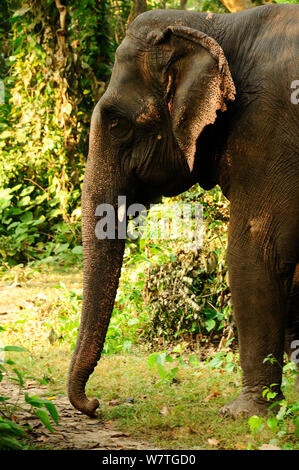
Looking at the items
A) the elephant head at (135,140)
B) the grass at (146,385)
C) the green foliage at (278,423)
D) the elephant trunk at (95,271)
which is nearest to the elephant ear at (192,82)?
the elephant head at (135,140)

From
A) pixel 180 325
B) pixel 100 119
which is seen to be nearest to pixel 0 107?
pixel 180 325

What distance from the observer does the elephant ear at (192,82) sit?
373 centimetres

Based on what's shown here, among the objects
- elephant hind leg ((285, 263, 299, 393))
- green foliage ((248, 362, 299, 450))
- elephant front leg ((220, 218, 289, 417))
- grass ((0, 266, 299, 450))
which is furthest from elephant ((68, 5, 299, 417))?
elephant hind leg ((285, 263, 299, 393))

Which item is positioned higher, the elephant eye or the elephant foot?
the elephant eye

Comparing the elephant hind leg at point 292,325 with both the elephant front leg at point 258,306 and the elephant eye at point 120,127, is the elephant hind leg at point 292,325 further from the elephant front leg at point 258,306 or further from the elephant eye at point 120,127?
the elephant eye at point 120,127

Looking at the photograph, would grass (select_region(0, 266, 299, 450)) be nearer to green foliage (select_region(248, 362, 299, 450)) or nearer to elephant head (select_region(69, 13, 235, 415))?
green foliage (select_region(248, 362, 299, 450))

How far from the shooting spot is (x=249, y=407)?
404 centimetres

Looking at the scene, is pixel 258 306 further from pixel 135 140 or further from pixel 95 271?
pixel 135 140

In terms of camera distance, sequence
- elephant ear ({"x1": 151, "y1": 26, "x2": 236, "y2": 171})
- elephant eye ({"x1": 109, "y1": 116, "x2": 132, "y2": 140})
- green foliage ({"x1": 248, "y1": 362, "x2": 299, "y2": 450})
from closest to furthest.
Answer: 1. green foliage ({"x1": 248, "y1": 362, "x2": 299, "y2": 450})
2. elephant ear ({"x1": 151, "y1": 26, "x2": 236, "y2": 171})
3. elephant eye ({"x1": 109, "y1": 116, "x2": 132, "y2": 140})

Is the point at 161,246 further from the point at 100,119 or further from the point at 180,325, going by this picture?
the point at 100,119

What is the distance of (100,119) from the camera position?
4.18 m

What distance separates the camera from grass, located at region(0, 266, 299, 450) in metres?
3.81

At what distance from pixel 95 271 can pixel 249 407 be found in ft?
3.82

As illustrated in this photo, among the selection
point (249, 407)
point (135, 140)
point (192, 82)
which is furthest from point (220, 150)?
point (249, 407)
